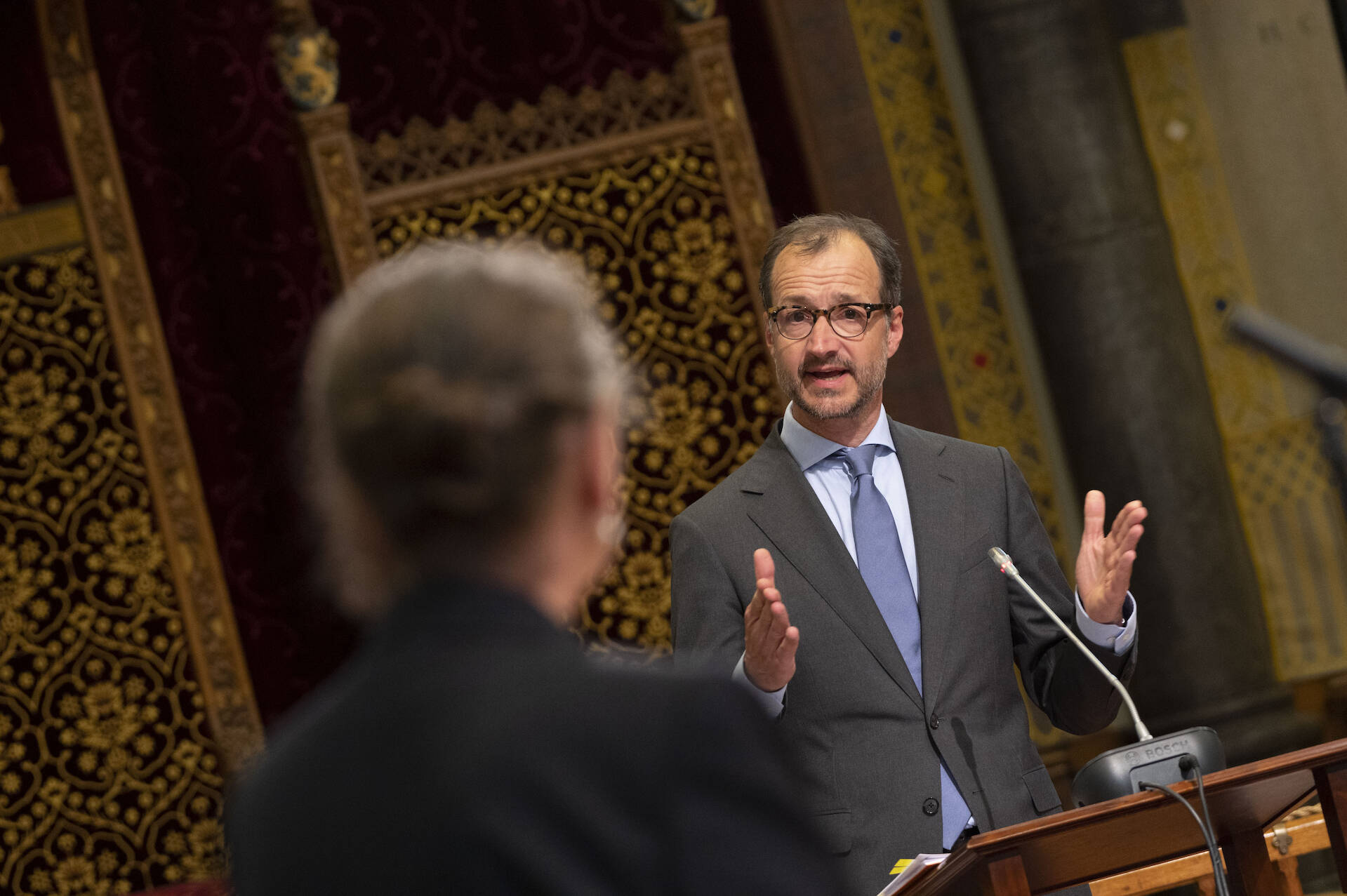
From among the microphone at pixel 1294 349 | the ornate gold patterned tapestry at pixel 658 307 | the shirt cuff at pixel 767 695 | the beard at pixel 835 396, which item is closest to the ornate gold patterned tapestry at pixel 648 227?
the ornate gold patterned tapestry at pixel 658 307

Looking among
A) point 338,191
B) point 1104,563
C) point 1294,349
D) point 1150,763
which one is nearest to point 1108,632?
point 1104,563

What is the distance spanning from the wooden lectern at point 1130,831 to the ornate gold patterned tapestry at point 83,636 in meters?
2.70

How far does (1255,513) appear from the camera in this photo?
3.93 meters

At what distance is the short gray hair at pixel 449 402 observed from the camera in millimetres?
681

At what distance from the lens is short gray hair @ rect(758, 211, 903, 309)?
2.11 metres

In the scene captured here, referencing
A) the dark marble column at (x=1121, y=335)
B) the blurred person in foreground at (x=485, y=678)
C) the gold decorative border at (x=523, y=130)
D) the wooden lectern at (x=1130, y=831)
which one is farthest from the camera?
the gold decorative border at (x=523, y=130)

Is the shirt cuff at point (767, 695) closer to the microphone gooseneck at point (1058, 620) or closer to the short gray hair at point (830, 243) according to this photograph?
the microphone gooseneck at point (1058, 620)

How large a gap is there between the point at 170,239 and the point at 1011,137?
2.42 metres

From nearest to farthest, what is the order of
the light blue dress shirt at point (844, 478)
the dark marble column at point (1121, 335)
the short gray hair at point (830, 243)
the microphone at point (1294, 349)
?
1. the microphone at point (1294, 349)
2. the light blue dress shirt at point (844, 478)
3. the short gray hair at point (830, 243)
4. the dark marble column at point (1121, 335)

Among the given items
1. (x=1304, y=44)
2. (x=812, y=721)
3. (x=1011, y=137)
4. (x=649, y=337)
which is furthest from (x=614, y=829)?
(x=1304, y=44)

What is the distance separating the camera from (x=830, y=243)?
6.89 feet

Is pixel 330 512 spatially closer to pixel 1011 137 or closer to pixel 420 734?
pixel 420 734

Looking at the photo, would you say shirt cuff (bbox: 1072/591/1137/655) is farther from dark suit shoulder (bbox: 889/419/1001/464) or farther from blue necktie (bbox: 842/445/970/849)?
dark suit shoulder (bbox: 889/419/1001/464)

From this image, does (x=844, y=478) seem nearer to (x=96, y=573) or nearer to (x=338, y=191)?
(x=338, y=191)
